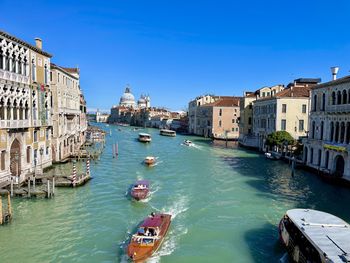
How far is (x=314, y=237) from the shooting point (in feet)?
35.0

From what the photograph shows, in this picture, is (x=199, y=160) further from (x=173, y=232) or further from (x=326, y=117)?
(x=173, y=232)

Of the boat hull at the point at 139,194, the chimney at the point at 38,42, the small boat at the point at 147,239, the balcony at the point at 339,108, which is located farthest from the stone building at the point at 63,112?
the balcony at the point at 339,108

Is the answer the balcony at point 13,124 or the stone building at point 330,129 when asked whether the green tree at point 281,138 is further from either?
the balcony at point 13,124

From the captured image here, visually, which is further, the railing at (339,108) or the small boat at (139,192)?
the railing at (339,108)

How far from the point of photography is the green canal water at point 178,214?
13.2m

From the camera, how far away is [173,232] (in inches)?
601

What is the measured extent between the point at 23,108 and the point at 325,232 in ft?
70.4

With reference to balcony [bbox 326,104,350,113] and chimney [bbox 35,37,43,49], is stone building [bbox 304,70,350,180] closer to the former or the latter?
balcony [bbox 326,104,350,113]

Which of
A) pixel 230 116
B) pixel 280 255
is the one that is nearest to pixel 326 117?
pixel 280 255

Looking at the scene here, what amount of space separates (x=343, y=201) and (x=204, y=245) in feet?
38.2

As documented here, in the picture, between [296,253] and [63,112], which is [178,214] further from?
[63,112]

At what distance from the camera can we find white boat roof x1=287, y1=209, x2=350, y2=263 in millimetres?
9664

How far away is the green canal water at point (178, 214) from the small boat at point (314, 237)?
124 centimetres

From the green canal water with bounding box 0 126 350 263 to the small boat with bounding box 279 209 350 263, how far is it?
124 centimetres
